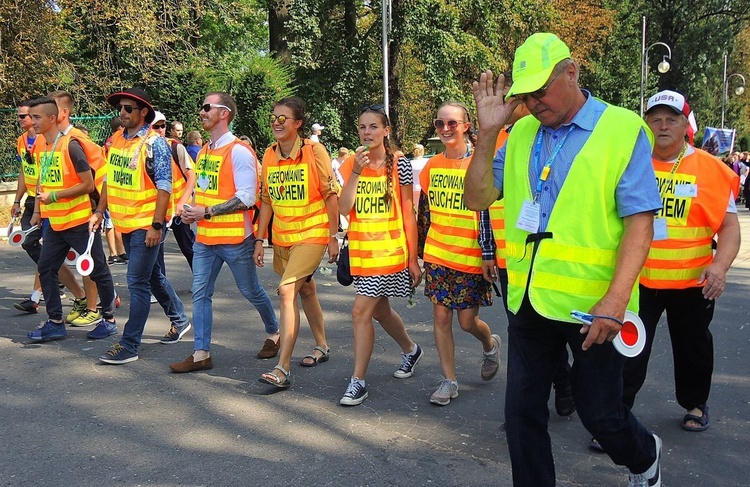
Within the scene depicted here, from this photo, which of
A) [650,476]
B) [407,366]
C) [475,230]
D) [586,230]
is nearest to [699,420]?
[650,476]

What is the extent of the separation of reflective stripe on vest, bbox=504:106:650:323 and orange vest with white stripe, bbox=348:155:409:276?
→ 2123 mm

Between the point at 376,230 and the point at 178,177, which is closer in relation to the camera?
the point at 376,230

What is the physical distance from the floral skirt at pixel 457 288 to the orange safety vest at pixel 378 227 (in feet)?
0.98

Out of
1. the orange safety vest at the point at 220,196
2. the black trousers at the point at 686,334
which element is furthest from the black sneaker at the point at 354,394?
the black trousers at the point at 686,334

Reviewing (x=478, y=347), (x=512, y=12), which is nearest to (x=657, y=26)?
(x=512, y=12)

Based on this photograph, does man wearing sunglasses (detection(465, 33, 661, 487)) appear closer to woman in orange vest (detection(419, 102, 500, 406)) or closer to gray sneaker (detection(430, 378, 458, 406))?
woman in orange vest (detection(419, 102, 500, 406))

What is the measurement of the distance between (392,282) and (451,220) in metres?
0.58

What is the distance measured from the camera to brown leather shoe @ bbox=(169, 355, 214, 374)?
5656 mm

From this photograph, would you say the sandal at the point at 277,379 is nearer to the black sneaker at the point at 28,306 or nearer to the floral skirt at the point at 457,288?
the floral skirt at the point at 457,288

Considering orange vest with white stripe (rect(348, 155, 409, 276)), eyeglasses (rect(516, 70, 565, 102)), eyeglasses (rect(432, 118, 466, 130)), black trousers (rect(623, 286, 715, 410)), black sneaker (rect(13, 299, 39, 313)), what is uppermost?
eyeglasses (rect(516, 70, 565, 102))

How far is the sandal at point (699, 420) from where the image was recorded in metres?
4.49

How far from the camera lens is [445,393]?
16.3 ft

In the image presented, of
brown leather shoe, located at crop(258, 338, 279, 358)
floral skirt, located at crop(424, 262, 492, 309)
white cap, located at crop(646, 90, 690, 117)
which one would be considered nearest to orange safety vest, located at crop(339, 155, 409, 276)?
floral skirt, located at crop(424, 262, 492, 309)

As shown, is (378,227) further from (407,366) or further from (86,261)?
(86,261)
